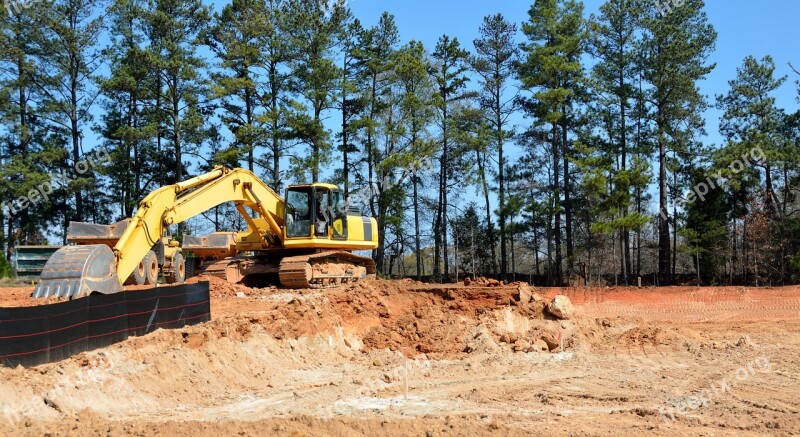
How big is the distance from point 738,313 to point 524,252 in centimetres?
2197

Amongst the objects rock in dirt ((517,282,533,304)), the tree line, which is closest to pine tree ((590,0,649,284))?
the tree line

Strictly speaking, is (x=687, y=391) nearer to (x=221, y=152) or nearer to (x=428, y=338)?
(x=428, y=338)

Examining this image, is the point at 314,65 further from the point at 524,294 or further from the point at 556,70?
the point at 524,294

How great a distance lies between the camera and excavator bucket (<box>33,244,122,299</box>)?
10930 millimetres

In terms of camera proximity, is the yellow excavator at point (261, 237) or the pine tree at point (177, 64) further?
the pine tree at point (177, 64)

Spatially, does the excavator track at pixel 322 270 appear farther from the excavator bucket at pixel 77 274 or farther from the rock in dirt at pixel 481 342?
the excavator bucket at pixel 77 274

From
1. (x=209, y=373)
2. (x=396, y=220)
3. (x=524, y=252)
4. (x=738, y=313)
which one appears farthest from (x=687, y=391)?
(x=524, y=252)

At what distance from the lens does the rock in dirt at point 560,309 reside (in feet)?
45.3

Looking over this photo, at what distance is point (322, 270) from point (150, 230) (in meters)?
6.91

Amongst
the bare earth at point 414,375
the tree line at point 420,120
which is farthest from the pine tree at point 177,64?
the bare earth at point 414,375
